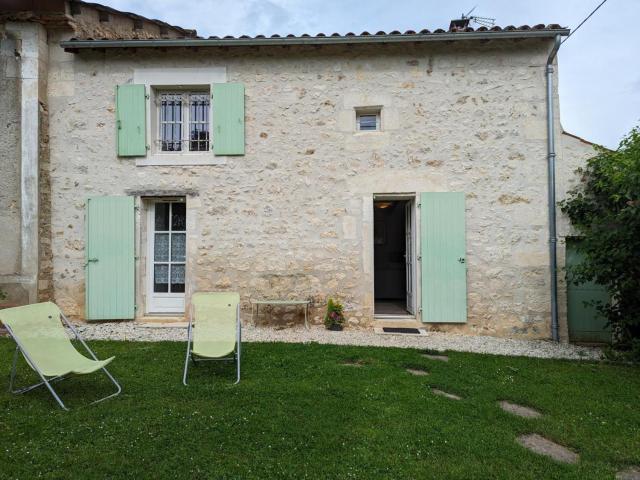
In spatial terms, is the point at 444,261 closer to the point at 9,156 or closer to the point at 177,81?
the point at 177,81

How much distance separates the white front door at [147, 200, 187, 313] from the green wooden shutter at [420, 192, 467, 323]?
3.89m

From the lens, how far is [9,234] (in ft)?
18.6

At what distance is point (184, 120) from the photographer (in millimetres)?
6078

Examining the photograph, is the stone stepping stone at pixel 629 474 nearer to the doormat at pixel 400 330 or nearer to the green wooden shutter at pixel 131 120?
the doormat at pixel 400 330

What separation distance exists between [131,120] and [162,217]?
157cm

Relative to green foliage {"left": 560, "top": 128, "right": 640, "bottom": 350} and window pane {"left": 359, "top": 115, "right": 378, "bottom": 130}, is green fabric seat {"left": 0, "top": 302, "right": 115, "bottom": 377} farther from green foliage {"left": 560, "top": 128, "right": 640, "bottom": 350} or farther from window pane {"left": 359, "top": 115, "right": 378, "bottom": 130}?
green foliage {"left": 560, "top": 128, "right": 640, "bottom": 350}

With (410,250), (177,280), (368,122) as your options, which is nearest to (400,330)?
(410,250)

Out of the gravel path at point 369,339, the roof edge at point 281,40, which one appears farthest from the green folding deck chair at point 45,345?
the roof edge at point 281,40

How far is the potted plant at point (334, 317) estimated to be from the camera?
5617 mm

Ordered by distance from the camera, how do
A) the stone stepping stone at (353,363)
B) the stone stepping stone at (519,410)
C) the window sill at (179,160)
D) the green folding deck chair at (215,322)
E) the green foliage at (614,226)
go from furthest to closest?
the window sill at (179,160)
the green foliage at (614,226)
the stone stepping stone at (353,363)
the green folding deck chair at (215,322)
the stone stepping stone at (519,410)

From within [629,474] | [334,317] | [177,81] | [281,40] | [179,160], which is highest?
[281,40]

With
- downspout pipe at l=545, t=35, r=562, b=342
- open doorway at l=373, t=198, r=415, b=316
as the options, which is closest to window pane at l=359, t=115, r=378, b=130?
downspout pipe at l=545, t=35, r=562, b=342

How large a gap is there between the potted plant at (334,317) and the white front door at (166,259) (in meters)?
2.40

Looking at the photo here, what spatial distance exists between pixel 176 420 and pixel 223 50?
17.5 feet
